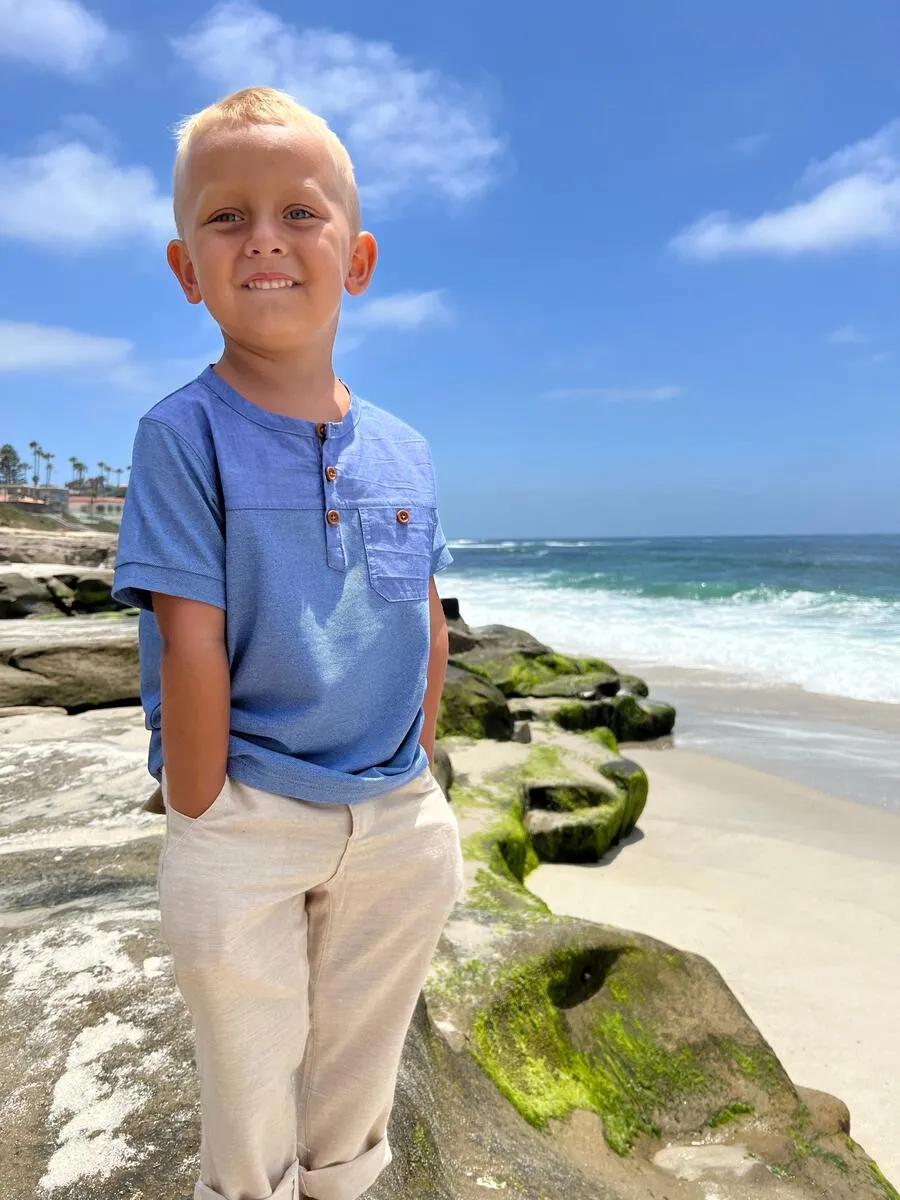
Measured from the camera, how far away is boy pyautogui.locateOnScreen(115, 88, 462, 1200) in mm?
1245

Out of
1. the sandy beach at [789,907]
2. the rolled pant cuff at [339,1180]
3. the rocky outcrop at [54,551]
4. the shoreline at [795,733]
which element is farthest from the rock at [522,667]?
the rocky outcrop at [54,551]

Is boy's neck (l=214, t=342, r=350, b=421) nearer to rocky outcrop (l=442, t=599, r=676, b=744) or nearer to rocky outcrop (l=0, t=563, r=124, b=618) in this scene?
rocky outcrop (l=442, t=599, r=676, b=744)

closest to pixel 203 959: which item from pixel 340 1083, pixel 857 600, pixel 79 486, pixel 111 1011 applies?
pixel 340 1083

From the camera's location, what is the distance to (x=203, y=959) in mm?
1238

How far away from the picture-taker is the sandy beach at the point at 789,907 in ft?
11.8

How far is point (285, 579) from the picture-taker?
1.30 meters

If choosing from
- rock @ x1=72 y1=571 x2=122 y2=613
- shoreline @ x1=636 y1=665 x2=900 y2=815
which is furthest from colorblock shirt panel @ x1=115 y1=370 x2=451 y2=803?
rock @ x1=72 y1=571 x2=122 y2=613

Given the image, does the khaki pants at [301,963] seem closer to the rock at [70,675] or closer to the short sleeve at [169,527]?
the short sleeve at [169,527]

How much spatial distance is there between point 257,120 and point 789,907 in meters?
4.70

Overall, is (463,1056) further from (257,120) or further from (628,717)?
(628,717)

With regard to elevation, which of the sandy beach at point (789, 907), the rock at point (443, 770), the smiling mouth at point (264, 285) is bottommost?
the sandy beach at point (789, 907)

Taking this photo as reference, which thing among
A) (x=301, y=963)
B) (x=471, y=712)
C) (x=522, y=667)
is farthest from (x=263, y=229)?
(x=522, y=667)

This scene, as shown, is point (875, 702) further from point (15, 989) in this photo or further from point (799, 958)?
point (15, 989)

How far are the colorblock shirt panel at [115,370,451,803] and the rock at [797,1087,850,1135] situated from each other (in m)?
2.04
